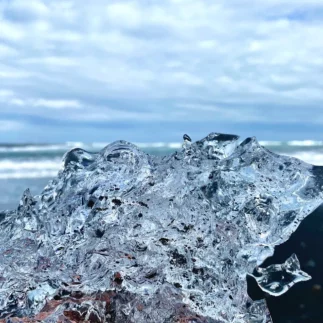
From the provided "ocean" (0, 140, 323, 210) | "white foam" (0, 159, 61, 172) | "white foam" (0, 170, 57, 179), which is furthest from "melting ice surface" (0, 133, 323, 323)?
"white foam" (0, 159, 61, 172)

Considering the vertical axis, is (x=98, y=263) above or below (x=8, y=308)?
above

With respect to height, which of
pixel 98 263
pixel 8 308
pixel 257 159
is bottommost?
pixel 8 308

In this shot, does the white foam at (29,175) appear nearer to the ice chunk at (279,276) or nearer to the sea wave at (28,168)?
the sea wave at (28,168)

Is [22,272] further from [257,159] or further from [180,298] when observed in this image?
[257,159]

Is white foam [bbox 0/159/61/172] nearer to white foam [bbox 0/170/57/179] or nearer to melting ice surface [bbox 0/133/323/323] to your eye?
white foam [bbox 0/170/57/179]

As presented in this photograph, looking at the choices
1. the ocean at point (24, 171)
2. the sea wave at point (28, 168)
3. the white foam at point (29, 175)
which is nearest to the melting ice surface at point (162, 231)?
the ocean at point (24, 171)

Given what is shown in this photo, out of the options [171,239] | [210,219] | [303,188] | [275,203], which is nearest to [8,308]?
[171,239]

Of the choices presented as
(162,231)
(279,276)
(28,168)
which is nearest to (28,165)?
(28,168)

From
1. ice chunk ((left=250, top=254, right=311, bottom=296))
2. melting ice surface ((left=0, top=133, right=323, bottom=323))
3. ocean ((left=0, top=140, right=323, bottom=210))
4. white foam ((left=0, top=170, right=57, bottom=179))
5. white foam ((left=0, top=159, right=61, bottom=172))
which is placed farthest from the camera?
white foam ((left=0, top=159, right=61, bottom=172))
